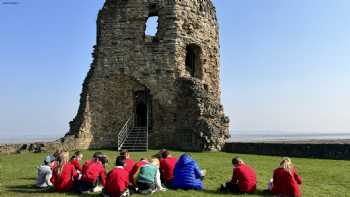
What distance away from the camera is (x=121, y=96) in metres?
21.8

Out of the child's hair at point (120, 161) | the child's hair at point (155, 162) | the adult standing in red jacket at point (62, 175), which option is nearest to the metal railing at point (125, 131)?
the adult standing in red jacket at point (62, 175)

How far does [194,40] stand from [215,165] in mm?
9997

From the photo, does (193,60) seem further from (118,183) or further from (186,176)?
(118,183)

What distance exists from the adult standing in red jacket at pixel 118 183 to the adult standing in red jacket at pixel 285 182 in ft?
10.2

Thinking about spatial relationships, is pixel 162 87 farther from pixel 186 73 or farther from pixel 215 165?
pixel 215 165

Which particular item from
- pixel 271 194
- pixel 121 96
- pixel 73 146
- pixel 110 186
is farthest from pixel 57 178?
pixel 121 96

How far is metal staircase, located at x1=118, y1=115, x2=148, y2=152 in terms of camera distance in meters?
19.8

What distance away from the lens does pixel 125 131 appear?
21.0 meters

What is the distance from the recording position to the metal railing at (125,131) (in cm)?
1995

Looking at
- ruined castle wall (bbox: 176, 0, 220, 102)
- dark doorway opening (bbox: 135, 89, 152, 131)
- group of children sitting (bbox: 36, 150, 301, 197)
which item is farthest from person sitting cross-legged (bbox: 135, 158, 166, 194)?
ruined castle wall (bbox: 176, 0, 220, 102)

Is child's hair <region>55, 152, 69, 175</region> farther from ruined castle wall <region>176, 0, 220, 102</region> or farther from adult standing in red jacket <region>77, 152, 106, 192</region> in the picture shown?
ruined castle wall <region>176, 0, 220, 102</region>

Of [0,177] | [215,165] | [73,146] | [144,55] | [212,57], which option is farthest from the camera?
[212,57]

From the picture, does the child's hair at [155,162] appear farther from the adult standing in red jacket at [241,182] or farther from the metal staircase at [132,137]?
the metal staircase at [132,137]

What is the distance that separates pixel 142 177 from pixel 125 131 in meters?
12.3
